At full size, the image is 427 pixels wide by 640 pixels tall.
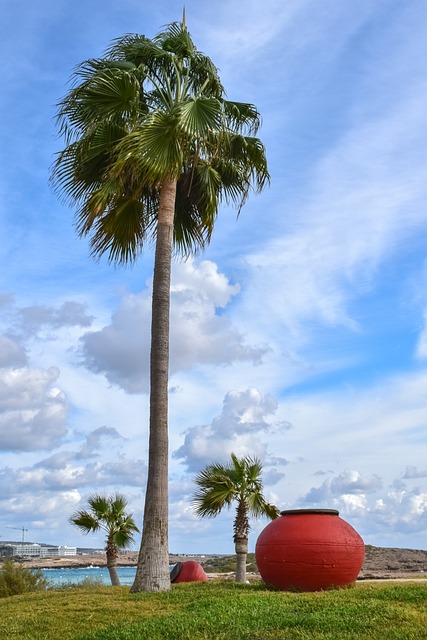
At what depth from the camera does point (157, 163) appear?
49.0 ft

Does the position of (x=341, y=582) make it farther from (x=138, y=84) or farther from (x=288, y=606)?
(x=138, y=84)

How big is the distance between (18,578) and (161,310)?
1037cm

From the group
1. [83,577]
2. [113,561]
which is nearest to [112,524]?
[113,561]

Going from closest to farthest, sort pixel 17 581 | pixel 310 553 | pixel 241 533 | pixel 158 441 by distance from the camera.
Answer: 1. pixel 310 553
2. pixel 158 441
3. pixel 241 533
4. pixel 17 581

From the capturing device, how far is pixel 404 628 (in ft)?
28.0

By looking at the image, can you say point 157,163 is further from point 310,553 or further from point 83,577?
point 83,577

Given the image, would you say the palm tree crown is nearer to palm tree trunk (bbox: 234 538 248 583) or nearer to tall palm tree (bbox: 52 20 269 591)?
tall palm tree (bbox: 52 20 269 591)

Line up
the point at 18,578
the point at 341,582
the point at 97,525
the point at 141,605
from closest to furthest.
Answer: the point at 141,605 < the point at 341,582 < the point at 18,578 < the point at 97,525

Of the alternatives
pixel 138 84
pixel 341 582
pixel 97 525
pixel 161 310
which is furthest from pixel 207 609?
pixel 97 525

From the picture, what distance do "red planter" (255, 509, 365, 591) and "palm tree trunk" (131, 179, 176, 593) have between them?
76.9 inches

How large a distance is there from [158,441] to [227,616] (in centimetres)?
508

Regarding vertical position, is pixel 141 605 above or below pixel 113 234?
below

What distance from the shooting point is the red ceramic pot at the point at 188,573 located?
18469 millimetres

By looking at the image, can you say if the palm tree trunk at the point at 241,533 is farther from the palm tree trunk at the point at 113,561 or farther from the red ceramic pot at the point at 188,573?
the palm tree trunk at the point at 113,561
